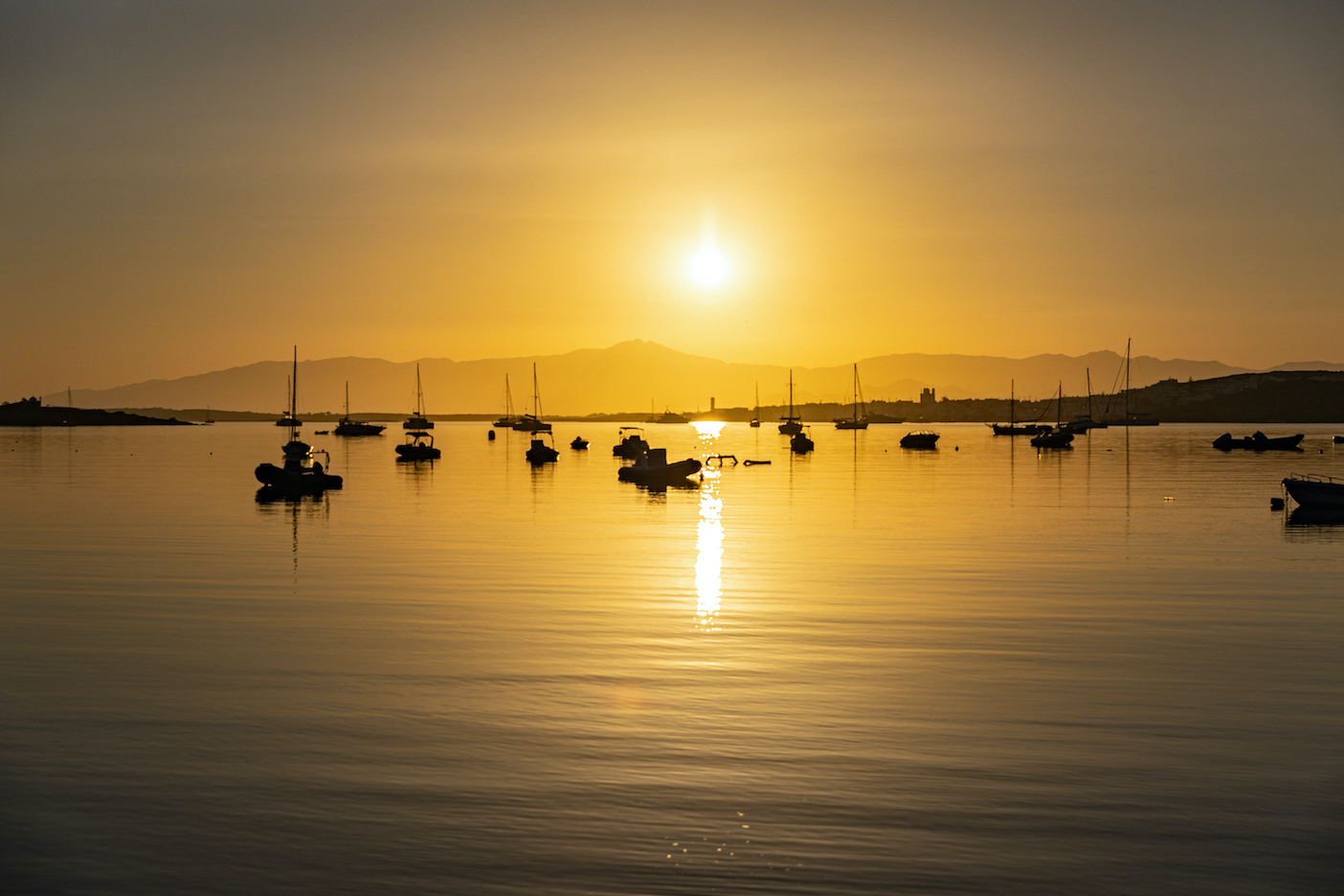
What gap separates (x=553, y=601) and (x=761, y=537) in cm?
1823

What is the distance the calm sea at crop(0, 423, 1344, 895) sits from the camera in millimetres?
11141

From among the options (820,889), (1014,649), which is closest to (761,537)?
(1014,649)

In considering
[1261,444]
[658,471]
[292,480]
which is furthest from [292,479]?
[1261,444]

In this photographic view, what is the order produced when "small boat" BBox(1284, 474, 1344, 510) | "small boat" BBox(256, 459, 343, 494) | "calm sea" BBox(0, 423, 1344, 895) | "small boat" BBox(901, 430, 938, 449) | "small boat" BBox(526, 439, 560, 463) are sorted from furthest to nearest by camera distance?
"small boat" BBox(901, 430, 938, 449)
"small boat" BBox(526, 439, 560, 463)
"small boat" BBox(256, 459, 343, 494)
"small boat" BBox(1284, 474, 1344, 510)
"calm sea" BBox(0, 423, 1344, 895)

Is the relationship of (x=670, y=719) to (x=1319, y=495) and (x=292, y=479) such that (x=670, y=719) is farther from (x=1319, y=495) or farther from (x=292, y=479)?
(x=292, y=479)

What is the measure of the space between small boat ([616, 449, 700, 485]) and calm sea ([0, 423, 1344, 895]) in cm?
4185

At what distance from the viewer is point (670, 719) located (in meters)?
16.5

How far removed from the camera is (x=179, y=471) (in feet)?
315

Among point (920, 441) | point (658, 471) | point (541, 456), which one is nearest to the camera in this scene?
point (658, 471)

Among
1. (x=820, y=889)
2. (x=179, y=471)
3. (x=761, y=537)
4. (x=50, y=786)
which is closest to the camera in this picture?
(x=820, y=889)

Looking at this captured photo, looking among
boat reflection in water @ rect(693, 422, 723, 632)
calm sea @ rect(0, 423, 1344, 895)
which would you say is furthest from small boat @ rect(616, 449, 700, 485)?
calm sea @ rect(0, 423, 1344, 895)

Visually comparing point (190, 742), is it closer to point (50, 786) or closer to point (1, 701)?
point (50, 786)

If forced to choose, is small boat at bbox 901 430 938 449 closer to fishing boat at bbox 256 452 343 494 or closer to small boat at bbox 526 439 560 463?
small boat at bbox 526 439 560 463

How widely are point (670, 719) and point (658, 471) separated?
66126mm
